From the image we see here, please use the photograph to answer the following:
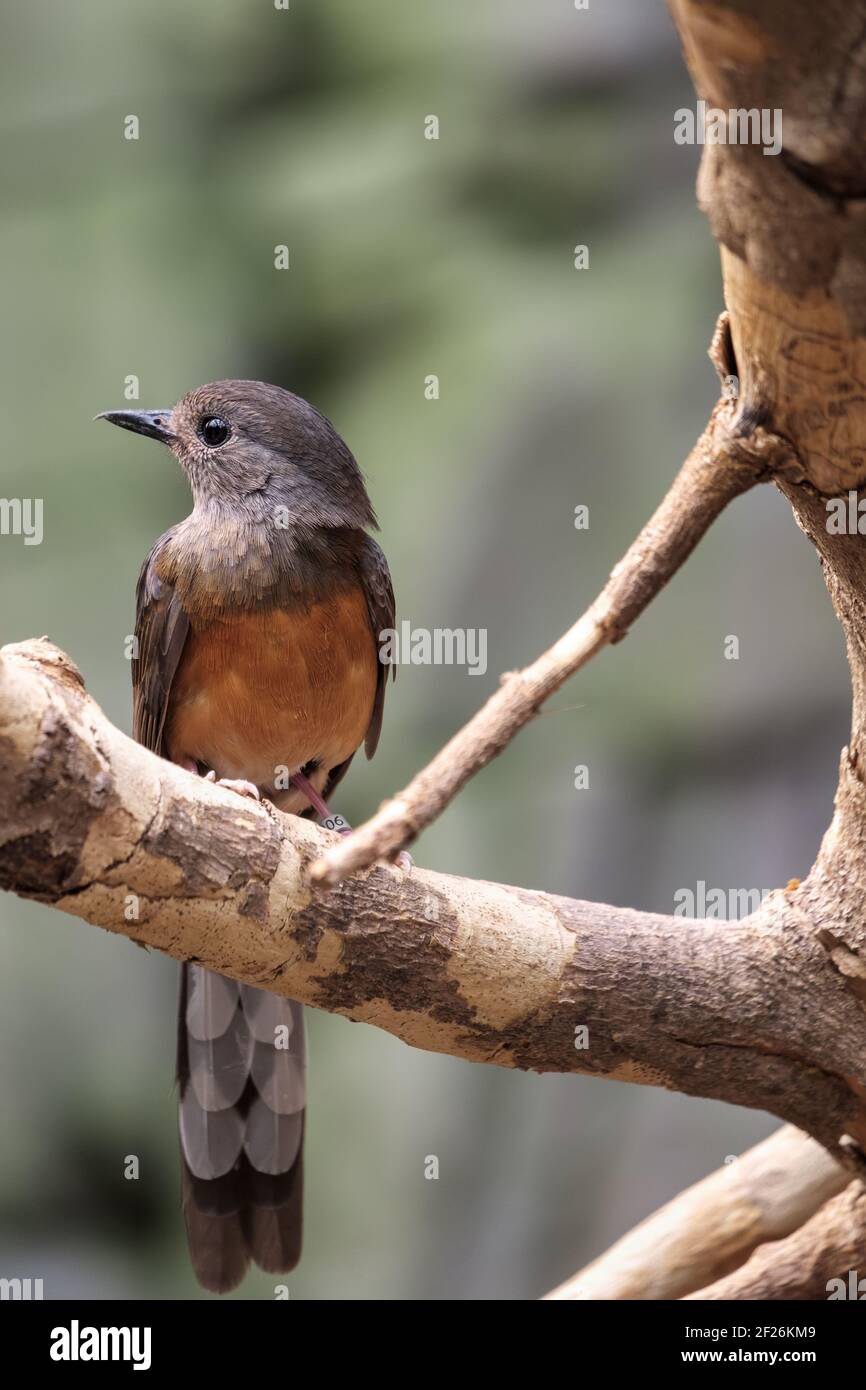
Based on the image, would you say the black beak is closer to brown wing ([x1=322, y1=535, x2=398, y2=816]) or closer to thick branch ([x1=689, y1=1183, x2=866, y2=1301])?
brown wing ([x1=322, y1=535, x2=398, y2=816])

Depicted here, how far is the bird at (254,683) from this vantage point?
11.5 feet

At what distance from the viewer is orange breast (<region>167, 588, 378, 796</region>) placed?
137 inches

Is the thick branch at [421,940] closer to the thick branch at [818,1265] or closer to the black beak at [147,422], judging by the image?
the thick branch at [818,1265]

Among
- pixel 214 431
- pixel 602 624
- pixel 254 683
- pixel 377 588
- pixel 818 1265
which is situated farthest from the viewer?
pixel 214 431

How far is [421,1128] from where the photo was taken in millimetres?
5953

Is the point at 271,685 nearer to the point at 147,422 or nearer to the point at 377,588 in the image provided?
the point at 377,588

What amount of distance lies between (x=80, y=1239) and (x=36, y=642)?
4761 millimetres

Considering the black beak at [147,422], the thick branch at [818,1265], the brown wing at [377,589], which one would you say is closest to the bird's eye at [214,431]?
the black beak at [147,422]

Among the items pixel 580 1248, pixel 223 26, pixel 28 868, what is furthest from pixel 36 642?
pixel 223 26

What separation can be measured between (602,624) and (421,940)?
83cm

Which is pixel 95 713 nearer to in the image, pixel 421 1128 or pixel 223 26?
pixel 421 1128

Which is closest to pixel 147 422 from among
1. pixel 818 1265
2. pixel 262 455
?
pixel 262 455

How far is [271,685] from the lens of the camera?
11.4 ft

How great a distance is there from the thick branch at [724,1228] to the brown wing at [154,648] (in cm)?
186
